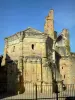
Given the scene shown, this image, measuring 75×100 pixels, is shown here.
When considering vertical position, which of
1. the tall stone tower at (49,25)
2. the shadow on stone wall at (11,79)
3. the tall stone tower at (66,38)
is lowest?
the shadow on stone wall at (11,79)

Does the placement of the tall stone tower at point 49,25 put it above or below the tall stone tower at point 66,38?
above

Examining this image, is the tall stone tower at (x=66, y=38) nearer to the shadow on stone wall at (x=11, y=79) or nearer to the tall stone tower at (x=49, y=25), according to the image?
the tall stone tower at (x=49, y=25)

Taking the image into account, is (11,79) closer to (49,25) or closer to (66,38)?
(49,25)

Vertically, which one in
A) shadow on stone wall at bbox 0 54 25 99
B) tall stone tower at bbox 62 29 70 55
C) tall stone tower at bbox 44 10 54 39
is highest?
tall stone tower at bbox 44 10 54 39

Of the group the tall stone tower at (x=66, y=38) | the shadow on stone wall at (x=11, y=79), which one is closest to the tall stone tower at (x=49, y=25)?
the tall stone tower at (x=66, y=38)

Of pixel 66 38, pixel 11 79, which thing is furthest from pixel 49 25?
pixel 11 79

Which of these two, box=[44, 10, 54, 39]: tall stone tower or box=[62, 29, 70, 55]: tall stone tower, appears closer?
box=[44, 10, 54, 39]: tall stone tower

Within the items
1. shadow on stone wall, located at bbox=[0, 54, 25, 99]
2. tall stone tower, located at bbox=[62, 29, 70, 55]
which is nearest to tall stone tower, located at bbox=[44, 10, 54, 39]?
tall stone tower, located at bbox=[62, 29, 70, 55]

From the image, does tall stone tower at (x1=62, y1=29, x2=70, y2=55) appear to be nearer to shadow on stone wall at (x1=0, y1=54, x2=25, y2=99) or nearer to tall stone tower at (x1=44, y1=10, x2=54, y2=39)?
tall stone tower at (x1=44, y1=10, x2=54, y2=39)

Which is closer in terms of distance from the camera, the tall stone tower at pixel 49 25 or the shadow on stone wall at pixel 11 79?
the shadow on stone wall at pixel 11 79

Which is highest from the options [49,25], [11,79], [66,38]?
[49,25]

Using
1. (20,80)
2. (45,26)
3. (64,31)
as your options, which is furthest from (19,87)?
(64,31)

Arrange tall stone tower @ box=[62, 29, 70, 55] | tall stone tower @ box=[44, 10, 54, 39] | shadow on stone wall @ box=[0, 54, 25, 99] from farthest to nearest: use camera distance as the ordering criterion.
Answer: tall stone tower @ box=[62, 29, 70, 55]
tall stone tower @ box=[44, 10, 54, 39]
shadow on stone wall @ box=[0, 54, 25, 99]

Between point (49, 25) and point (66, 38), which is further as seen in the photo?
point (66, 38)
